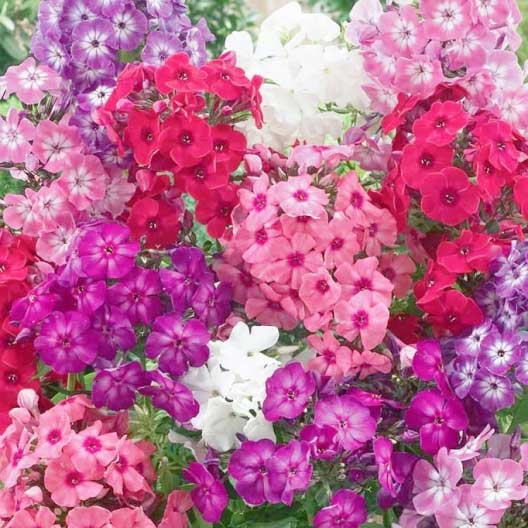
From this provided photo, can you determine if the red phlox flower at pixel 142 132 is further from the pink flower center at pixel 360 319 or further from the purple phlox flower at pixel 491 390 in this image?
the purple phlox flower at pixel 491 390

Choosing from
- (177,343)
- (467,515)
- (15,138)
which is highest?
(15,138)

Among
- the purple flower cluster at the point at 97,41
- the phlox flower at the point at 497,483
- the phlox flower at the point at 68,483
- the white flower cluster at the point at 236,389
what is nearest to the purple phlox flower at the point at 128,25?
the purple flower cluster at the point at 97,41

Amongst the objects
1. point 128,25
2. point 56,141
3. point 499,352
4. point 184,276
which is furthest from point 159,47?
point 499,352

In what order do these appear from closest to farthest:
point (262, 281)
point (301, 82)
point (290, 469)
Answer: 1. point (290, 469)
2. point (262, 281)
3. point (301, 82)

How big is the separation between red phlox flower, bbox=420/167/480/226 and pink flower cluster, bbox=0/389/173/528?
349 mm

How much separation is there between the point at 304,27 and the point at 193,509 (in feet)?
1.71

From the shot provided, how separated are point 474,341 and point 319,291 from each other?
147 millimetres

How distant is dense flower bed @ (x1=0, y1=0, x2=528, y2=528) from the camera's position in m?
1.03

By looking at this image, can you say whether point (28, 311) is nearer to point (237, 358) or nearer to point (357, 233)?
point (237, 358)

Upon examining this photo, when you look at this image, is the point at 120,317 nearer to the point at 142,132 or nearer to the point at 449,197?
the point at 142,132

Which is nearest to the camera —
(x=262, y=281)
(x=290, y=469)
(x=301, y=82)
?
(x=290, y=469)

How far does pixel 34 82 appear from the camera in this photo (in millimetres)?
1173

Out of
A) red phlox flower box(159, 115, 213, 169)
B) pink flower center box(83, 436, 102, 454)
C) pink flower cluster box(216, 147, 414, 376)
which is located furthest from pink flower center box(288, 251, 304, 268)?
pink flower center box(83, 436, 102, 454)

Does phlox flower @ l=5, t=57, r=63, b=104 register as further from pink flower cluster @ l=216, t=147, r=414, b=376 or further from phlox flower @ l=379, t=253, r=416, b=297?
phlox flower @ l=379, t=253, r=416, b=297
